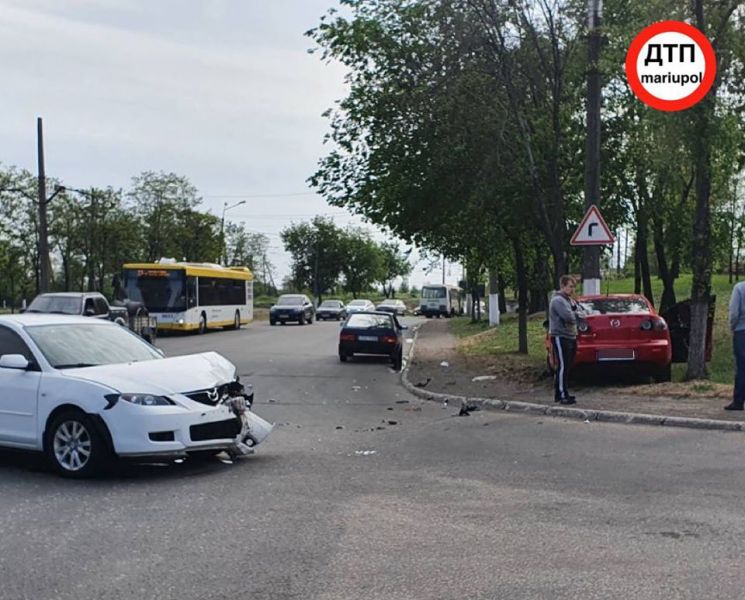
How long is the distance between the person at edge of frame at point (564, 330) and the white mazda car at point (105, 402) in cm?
510

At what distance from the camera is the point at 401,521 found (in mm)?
6473

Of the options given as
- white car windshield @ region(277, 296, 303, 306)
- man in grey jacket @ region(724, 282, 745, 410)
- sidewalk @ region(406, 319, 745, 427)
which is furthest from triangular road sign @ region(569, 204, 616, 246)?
white car windshield @ region(277, 296, 303, 306)

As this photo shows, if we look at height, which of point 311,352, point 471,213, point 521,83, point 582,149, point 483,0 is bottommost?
point 311,352

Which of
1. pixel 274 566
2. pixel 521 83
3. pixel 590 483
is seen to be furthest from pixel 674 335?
pixel 274 566

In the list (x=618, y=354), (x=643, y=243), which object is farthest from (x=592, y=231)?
(x=643, y=243)

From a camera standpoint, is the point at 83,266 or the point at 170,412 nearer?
the point at 170,412

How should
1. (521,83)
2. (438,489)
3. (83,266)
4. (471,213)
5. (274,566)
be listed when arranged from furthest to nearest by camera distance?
(83,266) → (471,213) → (521,83) → (438,489) → (274,566)

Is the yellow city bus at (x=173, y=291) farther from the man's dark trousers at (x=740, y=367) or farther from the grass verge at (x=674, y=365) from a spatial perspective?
the man's dark trousers at (x=740, y=367)

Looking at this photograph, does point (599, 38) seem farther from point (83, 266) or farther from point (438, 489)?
point (83, 266)

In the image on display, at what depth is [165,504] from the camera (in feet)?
23.3

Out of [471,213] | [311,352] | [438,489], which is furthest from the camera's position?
[311,352]

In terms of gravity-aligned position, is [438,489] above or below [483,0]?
below

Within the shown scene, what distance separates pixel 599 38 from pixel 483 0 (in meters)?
3.60

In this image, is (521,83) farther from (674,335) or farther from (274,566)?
(274,566)
